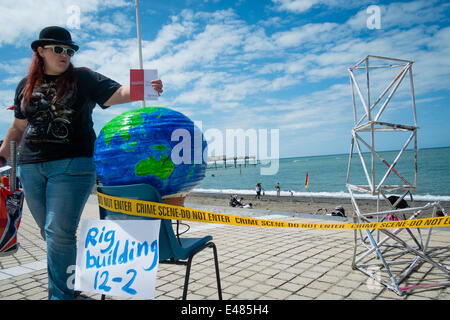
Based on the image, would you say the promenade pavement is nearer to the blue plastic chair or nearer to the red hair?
the blue plastic chair

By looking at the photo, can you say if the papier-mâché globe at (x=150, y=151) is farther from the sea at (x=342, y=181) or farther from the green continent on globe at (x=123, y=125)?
the sea at (x=342, y=181)

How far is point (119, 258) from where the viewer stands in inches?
72.4

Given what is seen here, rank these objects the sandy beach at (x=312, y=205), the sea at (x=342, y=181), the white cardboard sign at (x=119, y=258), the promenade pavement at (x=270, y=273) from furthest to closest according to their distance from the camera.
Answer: the sea at (x=342, y=181)
the sandy beach at (x=312, y=205)
the promenade pavement at (x=270, y=273)
the white cardboard sign at (x=119, y=258)

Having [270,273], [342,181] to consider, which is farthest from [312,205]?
[342,181]

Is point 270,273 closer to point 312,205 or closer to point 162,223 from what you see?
point 162,223

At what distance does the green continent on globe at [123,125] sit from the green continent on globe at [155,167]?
0.62 feet

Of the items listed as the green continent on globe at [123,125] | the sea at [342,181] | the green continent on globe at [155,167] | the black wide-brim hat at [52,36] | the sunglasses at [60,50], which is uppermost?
the black wide-brim hat at [52,36]

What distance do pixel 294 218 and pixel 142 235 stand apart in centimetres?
647

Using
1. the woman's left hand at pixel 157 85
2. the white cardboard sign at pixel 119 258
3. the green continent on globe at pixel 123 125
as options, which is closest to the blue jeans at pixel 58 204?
the white cardboard sign at pixel 119 258

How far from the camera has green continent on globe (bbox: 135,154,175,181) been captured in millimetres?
1839

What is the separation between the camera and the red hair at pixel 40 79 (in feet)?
8.33
